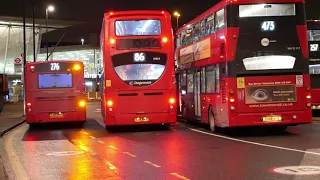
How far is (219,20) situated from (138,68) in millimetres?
3684

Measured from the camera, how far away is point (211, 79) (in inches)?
661

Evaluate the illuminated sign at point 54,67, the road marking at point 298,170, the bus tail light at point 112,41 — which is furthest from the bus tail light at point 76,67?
the road marking at point 298,170

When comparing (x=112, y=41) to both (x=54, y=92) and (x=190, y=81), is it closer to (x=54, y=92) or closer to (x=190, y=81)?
(x=190, y=81)

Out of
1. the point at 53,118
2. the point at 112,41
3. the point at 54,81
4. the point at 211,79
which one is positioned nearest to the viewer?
the point at 211,79

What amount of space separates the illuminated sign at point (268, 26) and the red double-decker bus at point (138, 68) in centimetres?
393

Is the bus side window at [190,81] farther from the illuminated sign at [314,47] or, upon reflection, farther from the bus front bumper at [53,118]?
the illuminated sign at [314,47]

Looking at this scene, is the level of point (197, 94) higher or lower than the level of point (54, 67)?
lower

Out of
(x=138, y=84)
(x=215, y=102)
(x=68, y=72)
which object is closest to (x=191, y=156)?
(x=215, y=102)

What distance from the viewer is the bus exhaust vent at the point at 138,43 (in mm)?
17531

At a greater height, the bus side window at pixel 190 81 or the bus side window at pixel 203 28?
the bus side window at pixel 203 28

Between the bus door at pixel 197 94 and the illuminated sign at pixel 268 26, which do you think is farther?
the bus door at pixel 197 94

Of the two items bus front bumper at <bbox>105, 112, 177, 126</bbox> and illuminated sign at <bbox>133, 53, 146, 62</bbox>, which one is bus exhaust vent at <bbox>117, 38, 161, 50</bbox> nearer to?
illuminated sign at <bbox>133, 53, 146, 62</bbox>

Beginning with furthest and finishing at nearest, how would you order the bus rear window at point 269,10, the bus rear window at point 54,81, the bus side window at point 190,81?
the bus rear window at point 54,81 → the bus side window at point 190,81 → the bus rear window at point 269,10

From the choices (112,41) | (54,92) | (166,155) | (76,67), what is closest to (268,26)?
(112,41)
